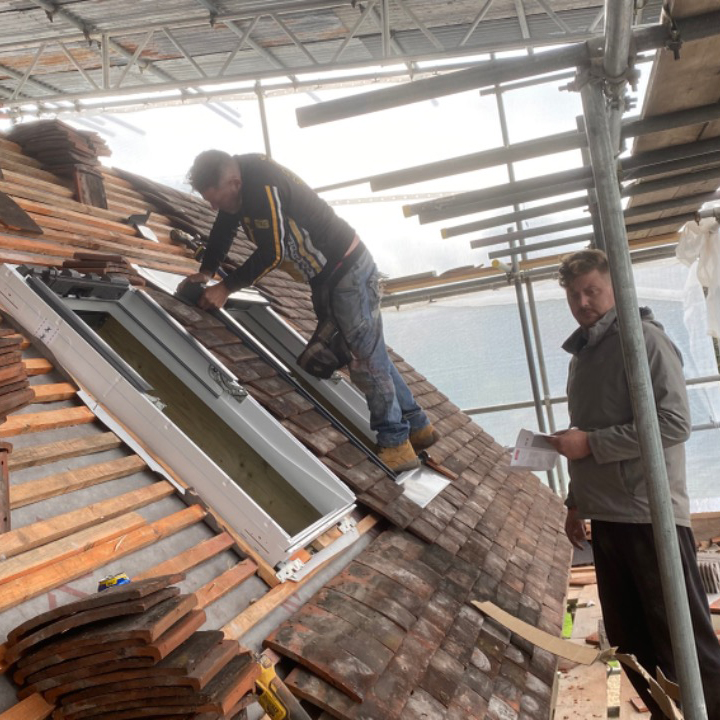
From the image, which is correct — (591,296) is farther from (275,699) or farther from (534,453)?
(275,699)

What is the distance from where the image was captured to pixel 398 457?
4430mm

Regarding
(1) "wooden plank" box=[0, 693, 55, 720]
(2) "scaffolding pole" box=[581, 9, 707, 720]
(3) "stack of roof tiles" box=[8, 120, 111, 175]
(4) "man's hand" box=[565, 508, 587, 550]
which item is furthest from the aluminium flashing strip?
(3) "stack of roof tiles" box=[8, 120, 111, 175]

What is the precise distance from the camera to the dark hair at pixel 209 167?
376 centimetres

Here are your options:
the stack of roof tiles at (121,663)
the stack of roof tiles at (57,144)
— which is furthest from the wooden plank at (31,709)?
the stack of roof tiles at (57,144)

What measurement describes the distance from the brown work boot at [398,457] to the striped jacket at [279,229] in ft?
3.39

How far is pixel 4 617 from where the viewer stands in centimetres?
184

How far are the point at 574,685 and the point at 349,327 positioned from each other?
8.60 feet

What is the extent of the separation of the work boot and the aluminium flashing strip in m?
1.84

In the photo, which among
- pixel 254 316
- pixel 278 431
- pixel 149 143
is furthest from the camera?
pixel 149 143

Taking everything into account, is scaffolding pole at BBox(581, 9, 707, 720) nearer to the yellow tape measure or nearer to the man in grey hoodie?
the man in grey hoodie

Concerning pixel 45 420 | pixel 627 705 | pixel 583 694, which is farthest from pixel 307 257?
pixel 627 705

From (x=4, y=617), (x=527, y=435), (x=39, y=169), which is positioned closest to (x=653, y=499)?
(x=527, y=435)

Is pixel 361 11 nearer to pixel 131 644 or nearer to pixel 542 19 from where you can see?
pixel 542 19

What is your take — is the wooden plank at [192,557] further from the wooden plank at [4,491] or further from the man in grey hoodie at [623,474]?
the man in grey hoodie at [623,474]
